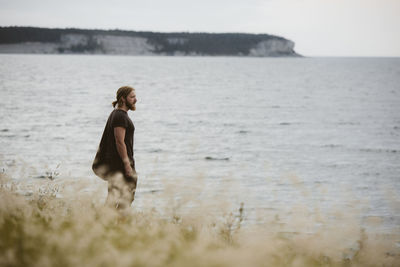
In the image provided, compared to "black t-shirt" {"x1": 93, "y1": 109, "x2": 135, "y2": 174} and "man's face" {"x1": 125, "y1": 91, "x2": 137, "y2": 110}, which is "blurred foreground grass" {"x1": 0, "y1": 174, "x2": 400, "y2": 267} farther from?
"man's face" {"x1": 125, "y1": 91, "x2": 137, "y2": 110}

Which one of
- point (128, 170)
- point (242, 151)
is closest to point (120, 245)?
point (128, 170)

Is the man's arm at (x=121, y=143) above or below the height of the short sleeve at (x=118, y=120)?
below

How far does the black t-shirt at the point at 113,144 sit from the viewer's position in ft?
19.6

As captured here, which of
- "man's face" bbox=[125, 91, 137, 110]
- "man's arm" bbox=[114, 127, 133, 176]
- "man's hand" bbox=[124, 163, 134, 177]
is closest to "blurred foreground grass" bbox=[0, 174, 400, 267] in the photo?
"man's hand" bbox=[124, 163, 134, 177]

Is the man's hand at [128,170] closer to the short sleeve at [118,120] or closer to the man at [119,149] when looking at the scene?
the man at [119,149]

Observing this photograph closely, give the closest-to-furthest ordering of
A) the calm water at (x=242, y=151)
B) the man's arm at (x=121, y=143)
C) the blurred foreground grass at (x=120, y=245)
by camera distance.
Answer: the blurred foreground grass at (x=120, y=245)
the man's arm at (x=121, y=143)
the calm water at (x=242, y=151)

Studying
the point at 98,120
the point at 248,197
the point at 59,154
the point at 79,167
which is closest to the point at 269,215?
the point at 248,197

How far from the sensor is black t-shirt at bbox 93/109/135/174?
19.6 feet

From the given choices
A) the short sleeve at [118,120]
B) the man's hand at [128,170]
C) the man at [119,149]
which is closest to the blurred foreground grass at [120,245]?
the man at [119,149]

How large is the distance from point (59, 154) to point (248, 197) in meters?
8.68

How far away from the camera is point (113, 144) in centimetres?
611

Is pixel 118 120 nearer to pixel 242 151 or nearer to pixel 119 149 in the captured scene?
pixel 119 149

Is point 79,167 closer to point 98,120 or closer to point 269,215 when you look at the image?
point 269,215

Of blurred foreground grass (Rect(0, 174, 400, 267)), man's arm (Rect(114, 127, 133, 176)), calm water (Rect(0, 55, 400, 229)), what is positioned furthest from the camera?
calm water (Rect(0, 55, 400, 229))
